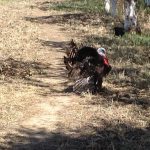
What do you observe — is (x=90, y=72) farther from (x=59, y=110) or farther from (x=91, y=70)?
(x=59, y=110)

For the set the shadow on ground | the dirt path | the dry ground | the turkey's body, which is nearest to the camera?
the shadow on ground

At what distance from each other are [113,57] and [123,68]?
155 centimetres

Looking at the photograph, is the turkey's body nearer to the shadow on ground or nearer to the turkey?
the turkey

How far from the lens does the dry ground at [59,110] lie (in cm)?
754

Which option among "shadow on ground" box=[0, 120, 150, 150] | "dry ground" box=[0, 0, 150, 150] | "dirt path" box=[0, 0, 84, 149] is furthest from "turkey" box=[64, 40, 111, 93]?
"shadow on ground" box=[0, 120, 150, 150]

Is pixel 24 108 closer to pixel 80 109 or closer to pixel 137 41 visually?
pixel 80 109

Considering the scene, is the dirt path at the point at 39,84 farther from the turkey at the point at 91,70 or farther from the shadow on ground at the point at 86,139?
the turkey at the point at 91,70

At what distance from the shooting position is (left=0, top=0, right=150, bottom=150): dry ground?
7.54m

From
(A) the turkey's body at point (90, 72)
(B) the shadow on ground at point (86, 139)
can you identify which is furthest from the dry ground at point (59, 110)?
(A) the turkey's body at point (90, 72)

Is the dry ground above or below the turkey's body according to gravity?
below

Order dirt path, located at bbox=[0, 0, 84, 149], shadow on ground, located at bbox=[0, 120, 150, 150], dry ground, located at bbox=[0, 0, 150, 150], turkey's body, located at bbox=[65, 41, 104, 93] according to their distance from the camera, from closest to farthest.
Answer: shadow on ground, located at bbox=[0, 120, 150, 150] < dry ground, located at bbox=[0, 0, 150, 150] < dirt path, located at bbox=[0, 0, 84, 149] < turkey's body, located at bbox=[65, 41, 104, 93]

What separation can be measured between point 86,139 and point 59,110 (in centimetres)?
161

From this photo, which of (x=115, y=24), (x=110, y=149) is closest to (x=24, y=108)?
(x=110, y=149)

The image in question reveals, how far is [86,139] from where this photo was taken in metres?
7.60
